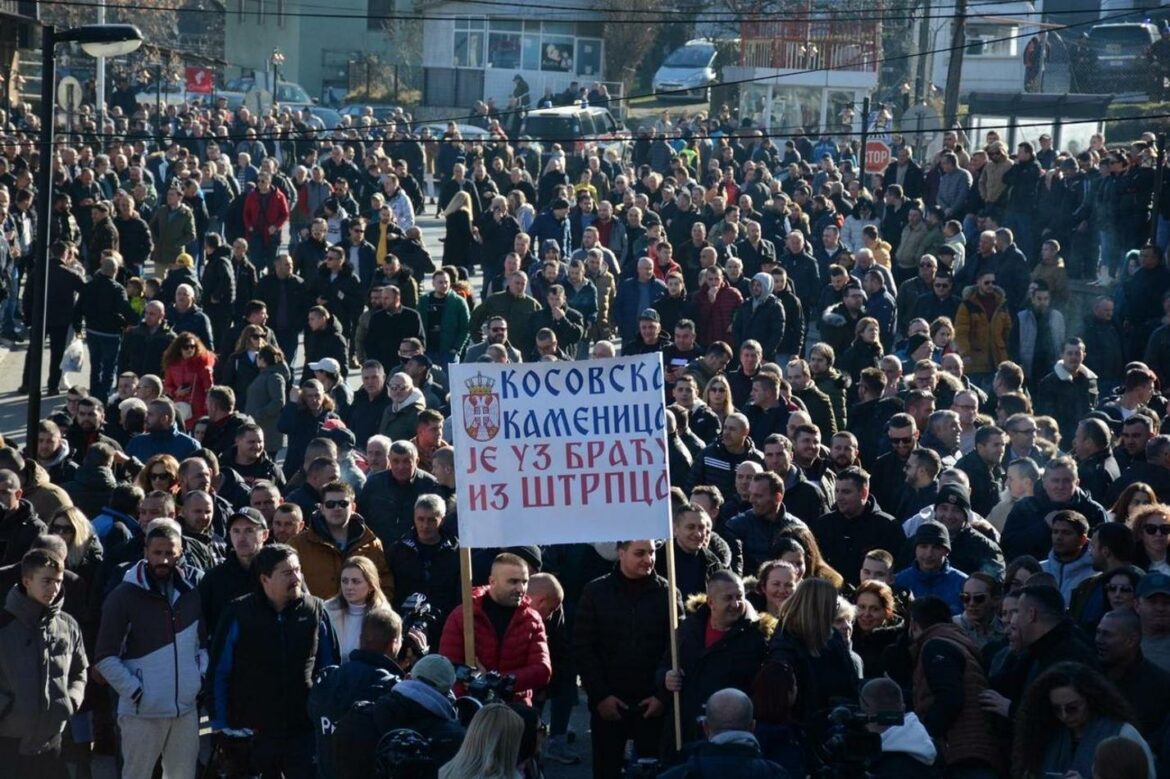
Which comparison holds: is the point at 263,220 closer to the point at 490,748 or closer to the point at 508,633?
the point at 508,633

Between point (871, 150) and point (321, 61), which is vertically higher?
point (321, 61)

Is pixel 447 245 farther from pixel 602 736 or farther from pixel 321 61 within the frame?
pixel 321 61

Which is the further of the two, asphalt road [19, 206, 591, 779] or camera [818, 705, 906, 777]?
asphalt road [19, 206, 591, 779]

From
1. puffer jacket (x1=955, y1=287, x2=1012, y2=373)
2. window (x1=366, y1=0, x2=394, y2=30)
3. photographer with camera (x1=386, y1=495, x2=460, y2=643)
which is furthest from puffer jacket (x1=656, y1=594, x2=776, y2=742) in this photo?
window (x1=366, y1=0, x2=394, y2=30)

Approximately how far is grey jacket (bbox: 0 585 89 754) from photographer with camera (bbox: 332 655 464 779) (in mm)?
2064

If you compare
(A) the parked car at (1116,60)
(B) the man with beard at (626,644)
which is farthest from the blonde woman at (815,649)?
(A) the parked car at (1116,60)

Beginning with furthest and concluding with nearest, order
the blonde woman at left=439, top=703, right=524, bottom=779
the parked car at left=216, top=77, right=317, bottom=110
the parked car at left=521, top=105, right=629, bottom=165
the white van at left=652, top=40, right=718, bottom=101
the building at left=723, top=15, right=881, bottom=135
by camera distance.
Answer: the white van at left=652, top=40, right=718, bottom=101, the parked car at left=216, top=77, right=317, bottom=110, the building at left=723, top=15, right=881, bottom=135, the parked car at left=521, top=105, right=629, bottom=165, the blonde woman at left=439, top=703, right=524, bottom=779

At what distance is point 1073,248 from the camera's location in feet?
75.5

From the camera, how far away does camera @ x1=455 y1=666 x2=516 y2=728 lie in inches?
290

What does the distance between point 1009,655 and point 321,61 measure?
60.7 metres

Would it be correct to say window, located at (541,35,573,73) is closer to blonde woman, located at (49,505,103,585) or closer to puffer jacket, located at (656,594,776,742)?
blonde woman, located at (49,505,103,585)

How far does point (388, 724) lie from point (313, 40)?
2417 inches

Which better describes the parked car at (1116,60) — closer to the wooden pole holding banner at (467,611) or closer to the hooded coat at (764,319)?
the hooded coat at (764,319)

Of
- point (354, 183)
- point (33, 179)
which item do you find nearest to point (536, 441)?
point (33, 179)
